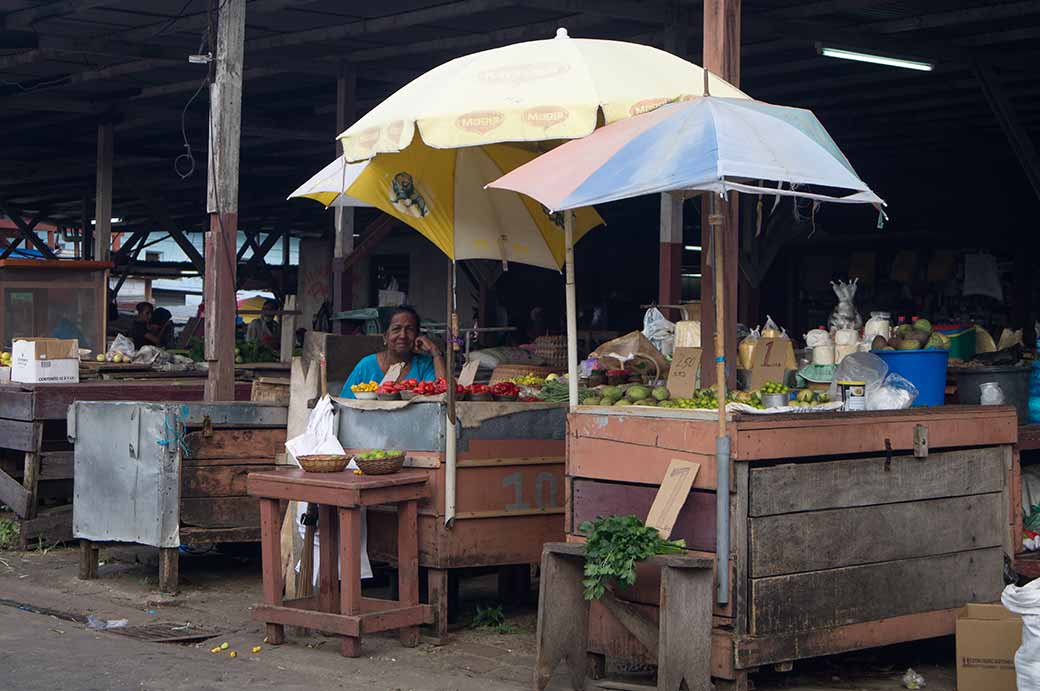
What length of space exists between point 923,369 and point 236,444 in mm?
4262

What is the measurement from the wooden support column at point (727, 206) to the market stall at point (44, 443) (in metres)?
4.67

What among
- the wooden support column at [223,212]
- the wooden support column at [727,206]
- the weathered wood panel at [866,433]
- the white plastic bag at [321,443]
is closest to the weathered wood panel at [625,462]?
the weathered wood panel at [866,433]

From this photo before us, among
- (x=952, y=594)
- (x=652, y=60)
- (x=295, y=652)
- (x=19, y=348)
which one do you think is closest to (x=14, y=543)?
(x=19, y=348)

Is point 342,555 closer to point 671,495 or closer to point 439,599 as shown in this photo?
point 439,599

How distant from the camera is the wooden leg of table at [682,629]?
17.3 ft

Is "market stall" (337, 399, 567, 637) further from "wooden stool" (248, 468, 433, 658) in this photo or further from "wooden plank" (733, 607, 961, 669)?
"wooden plank" (733, 607, 961, 669)

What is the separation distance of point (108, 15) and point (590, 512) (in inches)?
317

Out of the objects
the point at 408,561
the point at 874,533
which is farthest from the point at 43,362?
the point at 874,533

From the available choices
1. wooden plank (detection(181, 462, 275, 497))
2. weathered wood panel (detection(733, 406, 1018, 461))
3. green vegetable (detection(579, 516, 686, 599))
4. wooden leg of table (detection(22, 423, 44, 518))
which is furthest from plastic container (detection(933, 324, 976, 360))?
wooden leg of table (detection(22, 423, 44, 518))

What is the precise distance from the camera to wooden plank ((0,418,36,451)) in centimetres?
928

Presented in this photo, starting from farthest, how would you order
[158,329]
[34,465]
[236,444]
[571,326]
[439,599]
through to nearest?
[158,329]
[34,465]
[236,444]
[439,599]
[571,326]

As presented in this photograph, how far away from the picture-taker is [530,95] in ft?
20.4

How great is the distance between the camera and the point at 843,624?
5703 millimetres

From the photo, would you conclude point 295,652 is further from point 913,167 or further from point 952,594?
point 913,167
